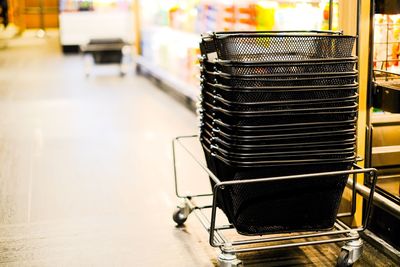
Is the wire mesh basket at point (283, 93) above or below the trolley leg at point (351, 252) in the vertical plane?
above

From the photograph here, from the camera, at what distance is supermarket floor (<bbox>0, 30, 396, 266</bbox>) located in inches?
103

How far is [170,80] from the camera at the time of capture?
682 cm

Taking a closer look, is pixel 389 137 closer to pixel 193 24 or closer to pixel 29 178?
pixel 29 178

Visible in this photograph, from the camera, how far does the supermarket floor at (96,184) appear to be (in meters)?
2.61

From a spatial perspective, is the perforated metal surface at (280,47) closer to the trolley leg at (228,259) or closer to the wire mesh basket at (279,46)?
the wire mesh basket at (279,46)

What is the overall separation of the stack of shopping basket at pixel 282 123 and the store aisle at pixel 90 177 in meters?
0.44

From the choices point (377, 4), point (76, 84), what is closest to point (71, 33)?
point (76, 84)

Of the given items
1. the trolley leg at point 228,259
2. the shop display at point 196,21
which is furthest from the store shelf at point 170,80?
the trolley leg at point 228,259

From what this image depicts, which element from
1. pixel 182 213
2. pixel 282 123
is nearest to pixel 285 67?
pixel 282 123

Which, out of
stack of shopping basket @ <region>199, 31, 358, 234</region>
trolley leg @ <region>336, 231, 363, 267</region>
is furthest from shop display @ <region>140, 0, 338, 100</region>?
trolley leg @ <region>336, 231, 363, 267</region>

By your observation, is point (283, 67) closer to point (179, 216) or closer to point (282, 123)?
point (282, 123)

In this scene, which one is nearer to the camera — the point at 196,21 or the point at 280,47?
the point at 280,47

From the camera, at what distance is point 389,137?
2.78m

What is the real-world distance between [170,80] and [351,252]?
15.4ft
